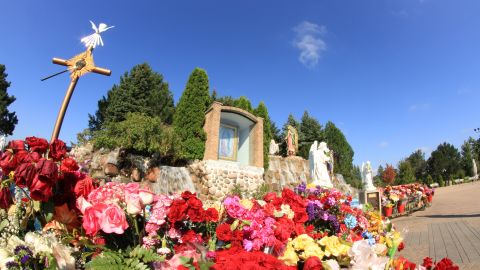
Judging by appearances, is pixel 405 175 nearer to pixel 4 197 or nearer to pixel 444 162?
pixel 444 162

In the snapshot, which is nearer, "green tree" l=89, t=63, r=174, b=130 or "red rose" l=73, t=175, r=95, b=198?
"red rose" l=73, t=175, r=95, b=198

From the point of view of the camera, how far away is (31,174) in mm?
1057

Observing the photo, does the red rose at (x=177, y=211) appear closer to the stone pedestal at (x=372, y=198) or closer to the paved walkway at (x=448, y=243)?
the paved walkway at (x=448, y=243)

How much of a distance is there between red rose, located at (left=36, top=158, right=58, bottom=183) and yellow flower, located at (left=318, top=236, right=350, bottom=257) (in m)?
1.32

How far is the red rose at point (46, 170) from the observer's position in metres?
1.06

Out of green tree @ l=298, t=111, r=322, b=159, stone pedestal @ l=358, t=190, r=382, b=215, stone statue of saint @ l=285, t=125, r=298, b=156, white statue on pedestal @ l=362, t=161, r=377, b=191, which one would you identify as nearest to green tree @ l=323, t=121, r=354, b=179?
green tree @ l=298, t=111, r=322, b=159

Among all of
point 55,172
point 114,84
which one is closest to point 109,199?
point 55,172

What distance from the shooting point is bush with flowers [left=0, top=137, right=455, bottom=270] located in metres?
1.09

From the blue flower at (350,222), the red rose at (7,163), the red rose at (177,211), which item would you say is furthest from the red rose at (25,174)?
the blue flower at (350,222)

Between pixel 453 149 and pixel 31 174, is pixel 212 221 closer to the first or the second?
pixel 31 174

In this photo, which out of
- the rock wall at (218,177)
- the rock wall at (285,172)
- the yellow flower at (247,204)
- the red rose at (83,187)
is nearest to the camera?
the red rose at (83,187)

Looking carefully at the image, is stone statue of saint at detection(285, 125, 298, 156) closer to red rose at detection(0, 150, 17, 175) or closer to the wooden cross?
the wooden cross

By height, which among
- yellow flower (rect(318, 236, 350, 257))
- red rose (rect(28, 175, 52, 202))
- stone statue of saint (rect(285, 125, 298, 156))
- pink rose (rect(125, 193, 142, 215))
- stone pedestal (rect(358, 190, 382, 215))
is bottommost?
stone pedestal (rect(358, 190, 382, 215))

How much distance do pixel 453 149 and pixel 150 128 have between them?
148 ft
